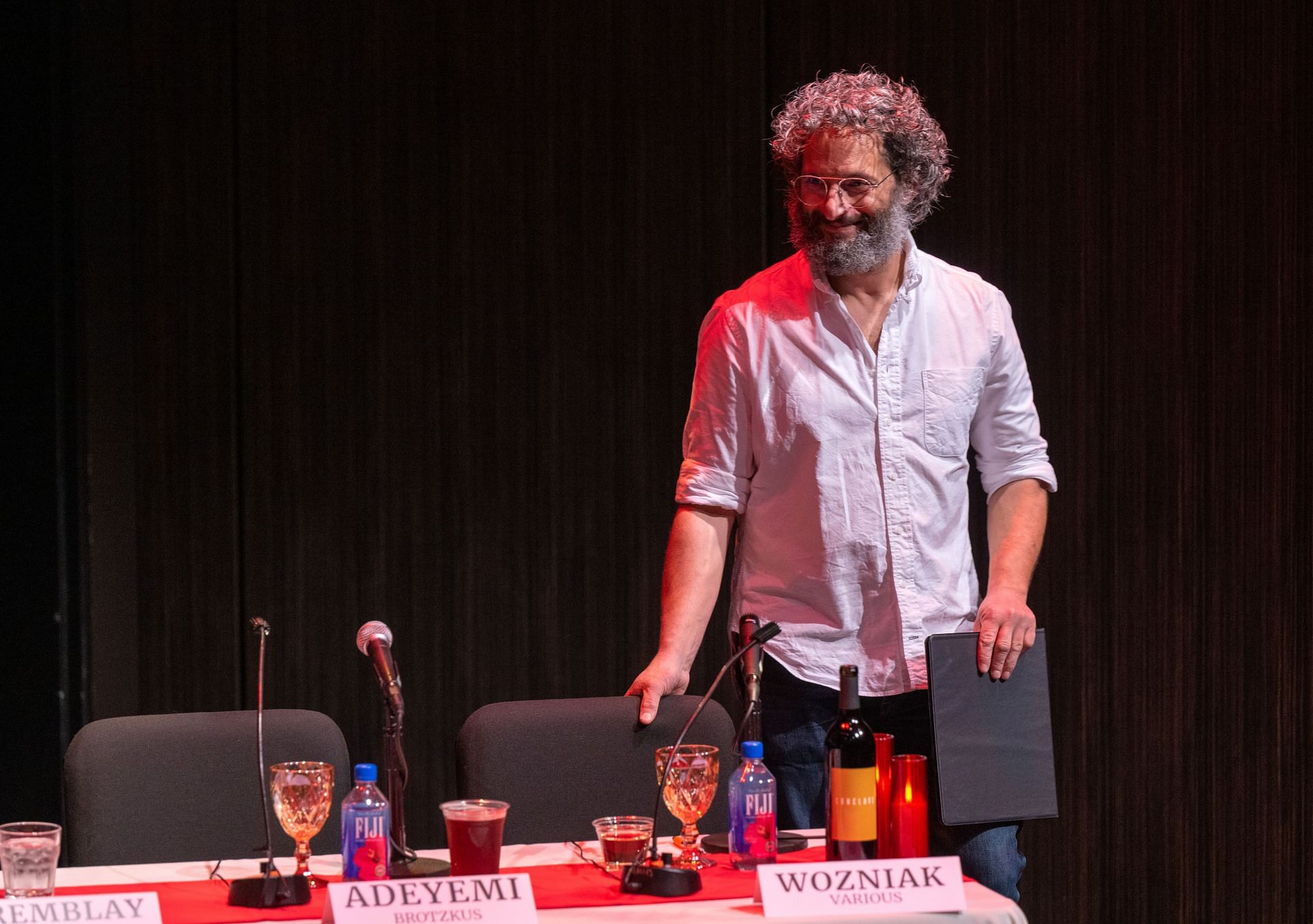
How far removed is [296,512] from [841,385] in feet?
5.77

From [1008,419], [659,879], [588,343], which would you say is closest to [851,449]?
[1008,419]

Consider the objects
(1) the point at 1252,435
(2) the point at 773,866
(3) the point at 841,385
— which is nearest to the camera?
(2) the point at 773,866

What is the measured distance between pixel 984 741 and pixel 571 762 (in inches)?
24.9

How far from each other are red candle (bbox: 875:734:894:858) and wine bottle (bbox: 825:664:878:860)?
0.05 ft

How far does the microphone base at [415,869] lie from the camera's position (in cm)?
171

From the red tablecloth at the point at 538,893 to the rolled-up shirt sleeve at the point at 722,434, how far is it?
2.62ft

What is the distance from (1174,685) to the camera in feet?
11.8

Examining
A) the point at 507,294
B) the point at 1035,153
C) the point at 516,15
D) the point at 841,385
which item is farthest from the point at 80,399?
the point at 1035,153

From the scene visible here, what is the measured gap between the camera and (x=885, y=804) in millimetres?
1764

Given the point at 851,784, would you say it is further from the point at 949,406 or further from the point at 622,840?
the point at 949,406

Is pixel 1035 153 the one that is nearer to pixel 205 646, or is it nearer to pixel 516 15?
pixel 516 15

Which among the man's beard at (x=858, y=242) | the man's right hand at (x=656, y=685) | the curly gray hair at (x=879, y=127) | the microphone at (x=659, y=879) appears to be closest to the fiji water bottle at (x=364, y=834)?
the microphone at (x=659, y=879)

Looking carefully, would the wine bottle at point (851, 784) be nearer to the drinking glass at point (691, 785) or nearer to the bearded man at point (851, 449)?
the drinking glass at point (691, 785)

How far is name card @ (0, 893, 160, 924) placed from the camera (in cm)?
150
